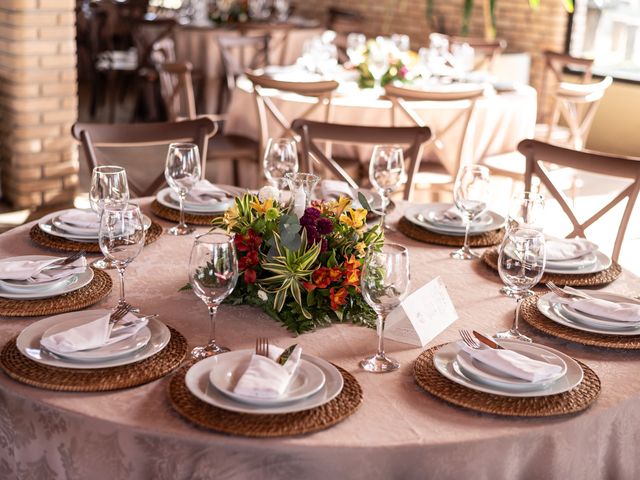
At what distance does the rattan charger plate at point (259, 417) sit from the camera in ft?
4.59

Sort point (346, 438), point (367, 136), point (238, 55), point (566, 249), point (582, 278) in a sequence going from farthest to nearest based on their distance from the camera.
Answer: point (238, 55) → point (367, 136) → point (566, 249) → point (582, 278) → point (346, 438)

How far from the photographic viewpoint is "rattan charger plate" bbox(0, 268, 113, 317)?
1.83 m

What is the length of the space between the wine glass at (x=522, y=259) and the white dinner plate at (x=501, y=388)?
120 mm

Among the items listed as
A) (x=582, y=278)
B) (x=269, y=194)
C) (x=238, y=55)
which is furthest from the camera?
(x=238, y=55)

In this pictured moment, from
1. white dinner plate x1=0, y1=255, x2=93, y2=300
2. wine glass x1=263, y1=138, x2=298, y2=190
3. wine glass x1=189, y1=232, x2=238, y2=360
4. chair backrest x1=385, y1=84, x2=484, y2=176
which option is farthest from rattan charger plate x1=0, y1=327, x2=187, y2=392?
chair backrest x1=385, y1=84, x2=484, y2=176

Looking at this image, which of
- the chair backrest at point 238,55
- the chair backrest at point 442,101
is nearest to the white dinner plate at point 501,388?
the chair backrest at point 442,101

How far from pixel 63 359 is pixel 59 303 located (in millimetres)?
314

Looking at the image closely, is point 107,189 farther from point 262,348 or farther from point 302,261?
point 262,348

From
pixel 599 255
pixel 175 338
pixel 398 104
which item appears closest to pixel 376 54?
pixel 398 104

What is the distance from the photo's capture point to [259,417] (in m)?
1.44

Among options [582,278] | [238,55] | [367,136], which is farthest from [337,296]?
[238,55]

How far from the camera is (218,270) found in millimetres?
1569

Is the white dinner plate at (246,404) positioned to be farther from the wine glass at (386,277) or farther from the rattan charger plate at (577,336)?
the rattan charger plate at (577,336)

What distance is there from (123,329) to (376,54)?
3.55 metres
